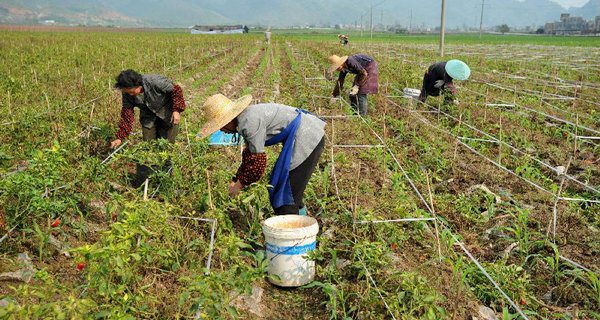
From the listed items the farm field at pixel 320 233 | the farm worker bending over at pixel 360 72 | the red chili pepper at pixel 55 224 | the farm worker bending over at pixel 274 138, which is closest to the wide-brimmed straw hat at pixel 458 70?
the farm field at pixel 320 233

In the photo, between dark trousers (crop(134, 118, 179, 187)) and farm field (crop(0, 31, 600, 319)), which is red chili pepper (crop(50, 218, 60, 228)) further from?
dark trousers (crop(134, 118, 179, 187))

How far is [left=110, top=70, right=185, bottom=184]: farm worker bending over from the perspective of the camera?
4.67 metres

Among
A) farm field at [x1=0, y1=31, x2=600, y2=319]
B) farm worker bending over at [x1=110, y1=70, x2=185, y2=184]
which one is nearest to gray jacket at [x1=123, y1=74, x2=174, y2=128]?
farm worker bending over at [x1=110, y1=70, x2=185, y2=184]

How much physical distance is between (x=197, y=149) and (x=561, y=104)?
27.0 ft

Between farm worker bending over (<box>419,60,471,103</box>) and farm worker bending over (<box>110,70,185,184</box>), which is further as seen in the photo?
farm worker bending over (<box>419,60,471,103</box>)

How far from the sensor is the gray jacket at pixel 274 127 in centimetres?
328

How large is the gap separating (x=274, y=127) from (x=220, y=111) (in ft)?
1.35

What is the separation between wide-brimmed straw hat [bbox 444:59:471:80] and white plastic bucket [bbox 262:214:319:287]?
15.6 feet

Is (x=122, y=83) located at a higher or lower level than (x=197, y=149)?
higher

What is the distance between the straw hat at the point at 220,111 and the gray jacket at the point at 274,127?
61mm

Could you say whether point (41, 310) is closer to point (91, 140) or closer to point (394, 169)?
point (91, 140)

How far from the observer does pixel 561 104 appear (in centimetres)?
984

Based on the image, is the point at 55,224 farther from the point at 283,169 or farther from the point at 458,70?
the point at 458,70

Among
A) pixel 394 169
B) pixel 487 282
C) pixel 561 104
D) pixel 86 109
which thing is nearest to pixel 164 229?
pixel 487 282
